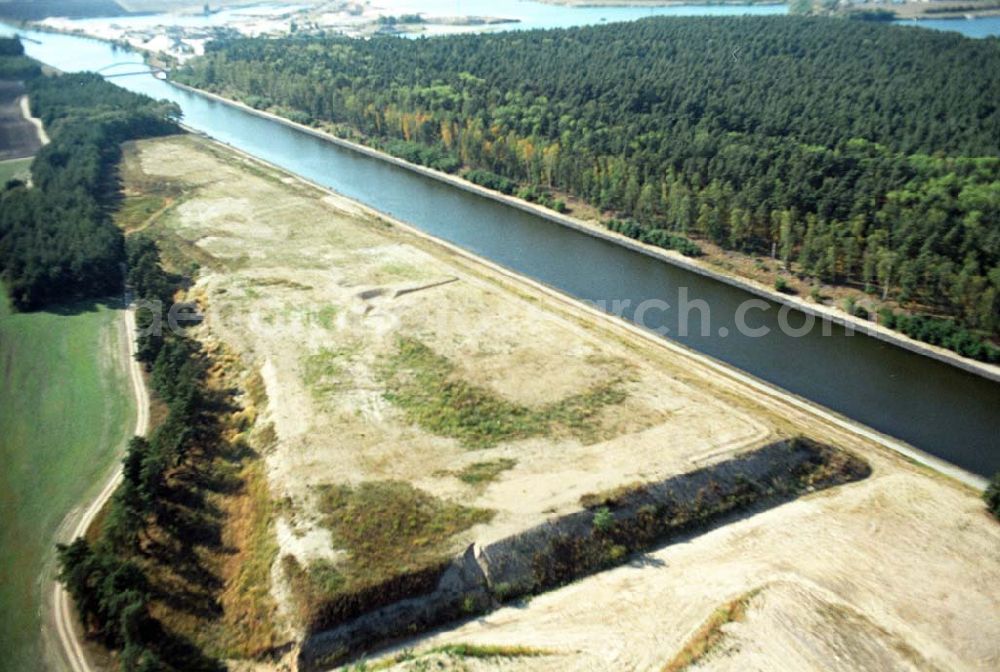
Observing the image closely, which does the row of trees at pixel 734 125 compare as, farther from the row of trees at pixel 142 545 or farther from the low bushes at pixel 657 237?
the row of trees at pixel 142 545

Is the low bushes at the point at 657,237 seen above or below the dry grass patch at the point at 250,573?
above

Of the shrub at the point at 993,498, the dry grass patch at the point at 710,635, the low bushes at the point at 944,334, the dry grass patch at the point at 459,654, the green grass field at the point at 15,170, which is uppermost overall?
the green grass field at the point at 15,170

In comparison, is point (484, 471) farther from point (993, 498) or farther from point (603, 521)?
point (993, 498)

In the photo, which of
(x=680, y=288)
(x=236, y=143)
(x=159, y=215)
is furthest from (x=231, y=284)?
(x=236, y=143)

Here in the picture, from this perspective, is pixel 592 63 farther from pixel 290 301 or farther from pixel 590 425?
pixel 590 425

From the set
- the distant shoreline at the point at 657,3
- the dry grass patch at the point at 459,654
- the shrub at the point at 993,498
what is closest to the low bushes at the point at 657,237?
the shrub at the point at 993,498

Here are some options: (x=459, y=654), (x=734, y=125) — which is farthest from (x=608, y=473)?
(x=734, y=125)
